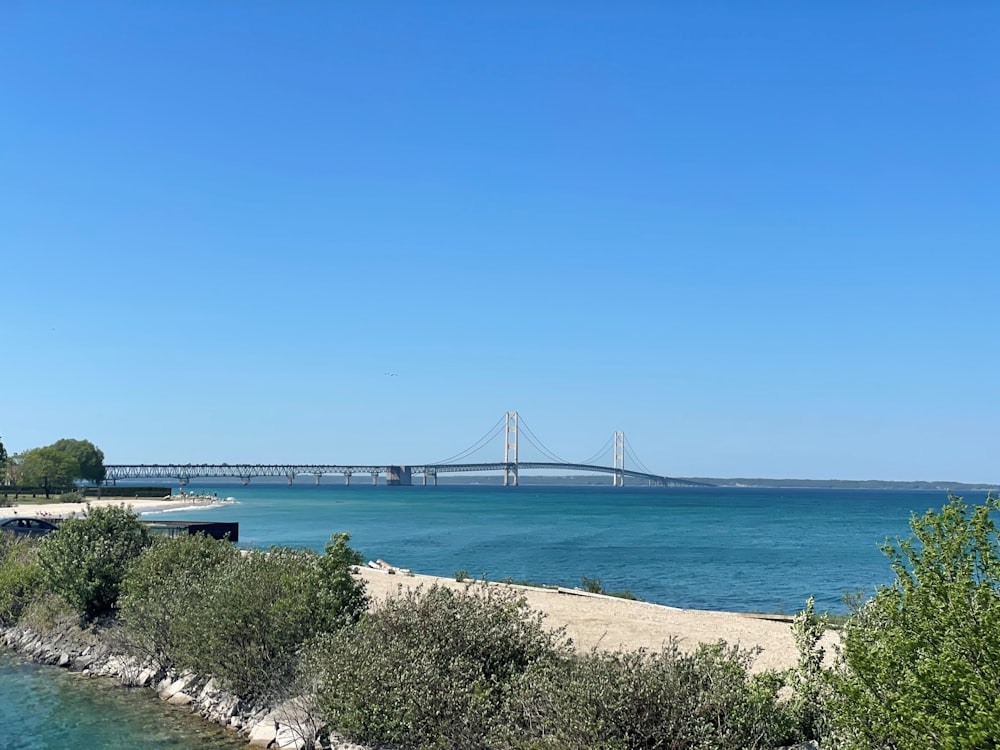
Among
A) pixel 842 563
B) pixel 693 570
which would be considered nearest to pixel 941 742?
pixel 693 570

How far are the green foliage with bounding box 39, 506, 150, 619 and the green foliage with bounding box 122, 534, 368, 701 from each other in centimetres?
429

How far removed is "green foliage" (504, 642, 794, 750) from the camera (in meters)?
11.5

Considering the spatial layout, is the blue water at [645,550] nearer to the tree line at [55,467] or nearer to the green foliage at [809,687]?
the green foliage at [809,687]

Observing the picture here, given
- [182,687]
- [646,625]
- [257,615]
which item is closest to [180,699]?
[182,687]

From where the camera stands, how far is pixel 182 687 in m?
20.5

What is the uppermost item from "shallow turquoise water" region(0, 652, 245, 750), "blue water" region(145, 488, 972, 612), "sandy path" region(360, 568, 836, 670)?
"sandy path" region(360, 568, 836, 670)

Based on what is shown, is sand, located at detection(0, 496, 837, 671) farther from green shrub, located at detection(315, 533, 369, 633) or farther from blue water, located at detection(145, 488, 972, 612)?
blue water, located at detection(145, 488, 972, 612)

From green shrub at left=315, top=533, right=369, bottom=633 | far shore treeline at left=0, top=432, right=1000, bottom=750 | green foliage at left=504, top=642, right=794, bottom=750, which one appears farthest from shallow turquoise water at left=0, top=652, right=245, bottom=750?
green foliage at left=504, top=642, right=794, bottom=750

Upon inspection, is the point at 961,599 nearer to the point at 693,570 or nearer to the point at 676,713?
the point at 676,713

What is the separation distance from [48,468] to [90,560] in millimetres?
103782

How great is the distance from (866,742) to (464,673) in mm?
6803

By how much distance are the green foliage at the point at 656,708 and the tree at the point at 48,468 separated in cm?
11015

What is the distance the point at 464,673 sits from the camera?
14242mm

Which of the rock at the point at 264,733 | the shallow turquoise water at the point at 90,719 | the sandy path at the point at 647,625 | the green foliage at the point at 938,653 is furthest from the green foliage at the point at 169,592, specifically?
the green foliage at the point at 938,653
